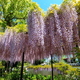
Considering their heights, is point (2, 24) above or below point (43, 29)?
above

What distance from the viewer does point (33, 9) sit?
10.4ft

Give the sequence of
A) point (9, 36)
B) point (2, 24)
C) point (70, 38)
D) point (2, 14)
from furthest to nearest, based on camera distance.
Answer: point (2, 14)
point (2, 24)
point (9, 36)
point (70, 38)

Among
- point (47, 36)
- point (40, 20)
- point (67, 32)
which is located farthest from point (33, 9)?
point (67, 32)

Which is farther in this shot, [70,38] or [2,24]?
[2,24]

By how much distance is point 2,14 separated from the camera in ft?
42.1

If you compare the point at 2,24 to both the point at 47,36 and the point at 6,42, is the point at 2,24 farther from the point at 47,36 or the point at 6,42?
the point at 47,36

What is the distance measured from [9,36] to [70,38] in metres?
2.43

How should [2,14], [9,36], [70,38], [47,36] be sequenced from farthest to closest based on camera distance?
[2,14] < [9,36] < [47,36] < [70,38]

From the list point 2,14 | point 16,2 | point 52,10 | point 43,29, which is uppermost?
point 16,2

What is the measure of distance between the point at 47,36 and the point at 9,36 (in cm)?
183

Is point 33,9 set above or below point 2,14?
below

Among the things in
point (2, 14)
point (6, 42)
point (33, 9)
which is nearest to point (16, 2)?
point (2, 14)

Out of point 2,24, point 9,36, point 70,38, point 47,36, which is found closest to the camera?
point 70,38

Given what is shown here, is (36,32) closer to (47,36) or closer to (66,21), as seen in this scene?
(47,36)
